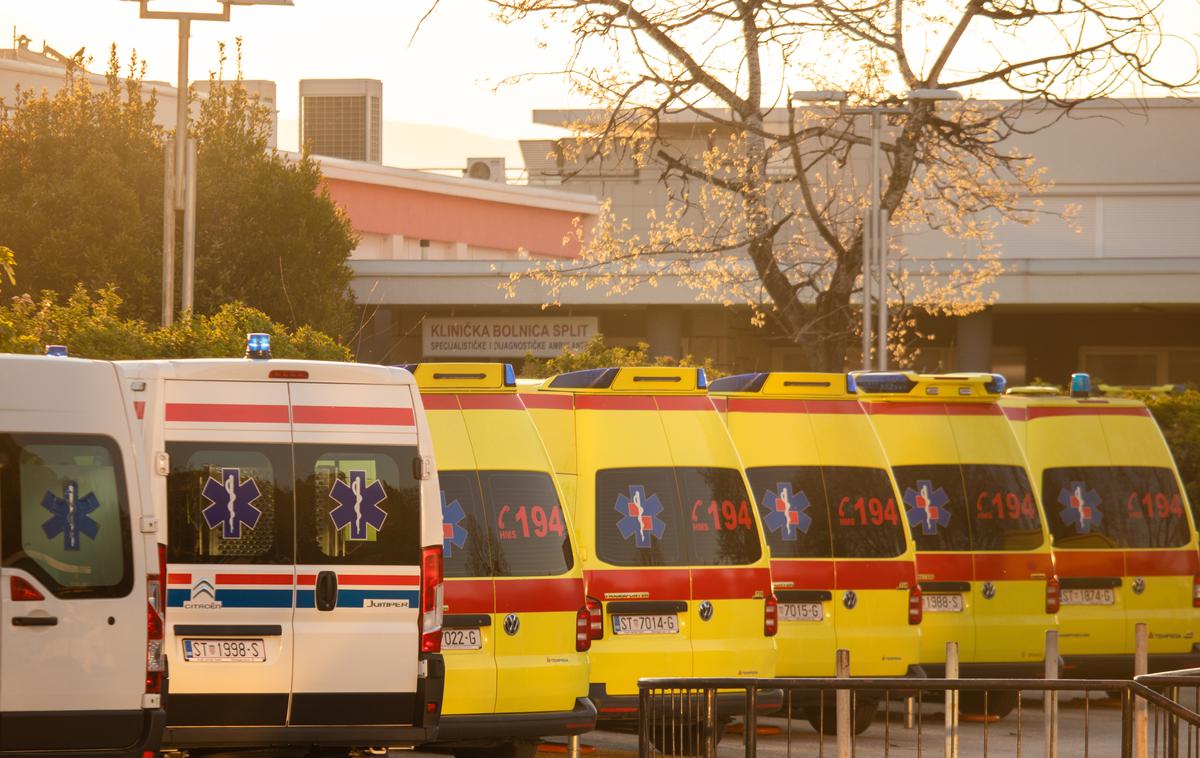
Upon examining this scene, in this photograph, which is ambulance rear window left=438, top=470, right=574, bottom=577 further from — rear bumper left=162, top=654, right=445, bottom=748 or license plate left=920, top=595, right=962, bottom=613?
license plate left=920, top=595, right=962, bottom=613

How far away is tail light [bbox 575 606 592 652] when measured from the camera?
1191 cm

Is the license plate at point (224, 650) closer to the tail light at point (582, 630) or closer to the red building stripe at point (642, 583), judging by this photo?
the tail light at point (582, 630)

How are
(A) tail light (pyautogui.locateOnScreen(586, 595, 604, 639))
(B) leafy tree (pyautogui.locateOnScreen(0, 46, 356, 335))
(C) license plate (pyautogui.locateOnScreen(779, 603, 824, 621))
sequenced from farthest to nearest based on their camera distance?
(B) leafy tree (pyautogui.locateOnScreen(0, 46, 356, 335)) < (C) license plate (pyautogui.locateOnScreen(779, 603, 824, 621)) < (A) tail light (pyautogui.locateOnScreen(586, 595, 604, 639))

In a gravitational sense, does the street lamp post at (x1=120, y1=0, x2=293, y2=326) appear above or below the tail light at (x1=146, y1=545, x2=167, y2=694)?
above

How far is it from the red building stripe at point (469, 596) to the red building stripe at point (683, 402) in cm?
184

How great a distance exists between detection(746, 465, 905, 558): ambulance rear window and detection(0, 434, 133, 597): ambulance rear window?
5552 mm

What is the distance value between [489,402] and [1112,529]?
6.90 metres

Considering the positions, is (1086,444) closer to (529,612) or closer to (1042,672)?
(1042,672)

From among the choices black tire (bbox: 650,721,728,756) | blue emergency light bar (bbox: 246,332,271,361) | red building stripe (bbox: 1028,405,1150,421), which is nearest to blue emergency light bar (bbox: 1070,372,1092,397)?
red building stripe (bbox: 1028,405,1150,421)

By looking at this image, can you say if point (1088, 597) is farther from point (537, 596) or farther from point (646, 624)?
point (537, 596)

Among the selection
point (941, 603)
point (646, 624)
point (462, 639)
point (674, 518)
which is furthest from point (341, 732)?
point (941, 603)

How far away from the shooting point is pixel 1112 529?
17000 millimetres

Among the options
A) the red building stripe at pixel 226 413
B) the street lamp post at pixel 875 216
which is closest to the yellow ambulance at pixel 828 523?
the red building stripe at pixel 226 413

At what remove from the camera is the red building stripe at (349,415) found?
35.3 feet
